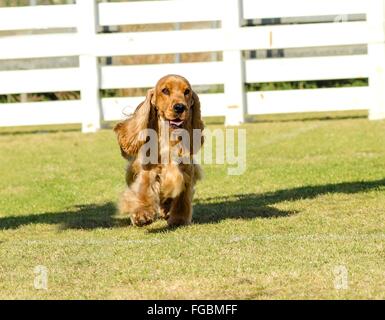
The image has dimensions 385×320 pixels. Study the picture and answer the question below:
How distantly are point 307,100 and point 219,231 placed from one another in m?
9.04

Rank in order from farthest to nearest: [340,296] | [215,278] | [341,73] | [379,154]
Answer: [341,73], [379,154], [215,278], [340,296]

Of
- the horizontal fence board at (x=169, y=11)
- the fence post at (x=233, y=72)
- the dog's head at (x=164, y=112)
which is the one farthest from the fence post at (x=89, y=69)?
the dog's head at (x=164, y=112)

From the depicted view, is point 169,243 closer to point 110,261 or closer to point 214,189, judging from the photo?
point 110,261

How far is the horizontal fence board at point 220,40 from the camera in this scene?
15797 mm

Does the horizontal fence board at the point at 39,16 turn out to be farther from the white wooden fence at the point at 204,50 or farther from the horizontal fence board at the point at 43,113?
the horizontal fence board at the point at 43,113

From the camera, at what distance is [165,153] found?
7531mm

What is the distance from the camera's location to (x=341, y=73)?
15.8 m

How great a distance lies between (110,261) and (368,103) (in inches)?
406

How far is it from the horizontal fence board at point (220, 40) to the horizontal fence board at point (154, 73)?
0.24m

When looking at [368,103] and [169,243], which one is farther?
[368,103]

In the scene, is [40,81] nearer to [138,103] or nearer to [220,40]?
[138,103]

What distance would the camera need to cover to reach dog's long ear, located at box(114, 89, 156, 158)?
7684 mm

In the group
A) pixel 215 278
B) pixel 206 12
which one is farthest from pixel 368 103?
pixel 215 278

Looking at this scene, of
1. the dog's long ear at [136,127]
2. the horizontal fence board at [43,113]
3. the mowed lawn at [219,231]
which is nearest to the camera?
the mowed lawn at [219,231]
